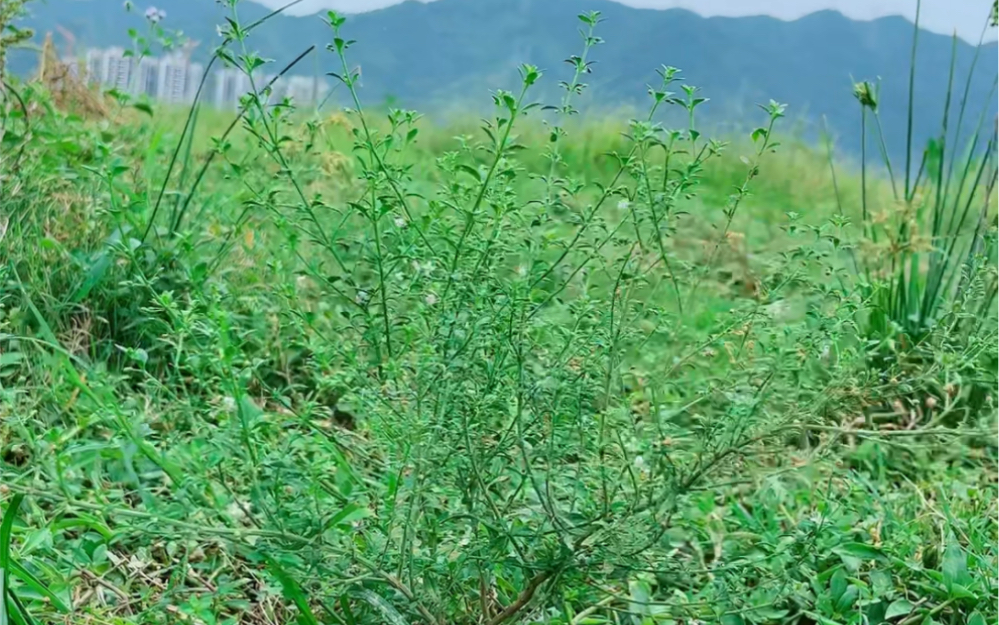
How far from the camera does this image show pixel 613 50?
2451 millimetres

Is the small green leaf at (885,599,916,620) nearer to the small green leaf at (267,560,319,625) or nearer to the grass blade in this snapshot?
the small green leaf at (267,560,319,625)

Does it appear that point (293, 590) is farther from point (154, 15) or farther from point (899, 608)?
point (154, 15)

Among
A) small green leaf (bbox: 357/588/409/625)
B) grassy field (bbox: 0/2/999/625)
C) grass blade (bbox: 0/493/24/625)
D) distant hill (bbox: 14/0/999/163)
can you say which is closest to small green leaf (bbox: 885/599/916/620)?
grassy field (bbox: 0/2/999/625)

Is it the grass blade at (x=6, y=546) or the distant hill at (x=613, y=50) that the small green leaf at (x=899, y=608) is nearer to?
the grass blade at (x=6, y=546)

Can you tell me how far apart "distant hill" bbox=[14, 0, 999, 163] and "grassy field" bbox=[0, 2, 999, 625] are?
0.94 m

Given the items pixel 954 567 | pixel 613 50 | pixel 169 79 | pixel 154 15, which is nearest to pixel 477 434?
pixel 954 567

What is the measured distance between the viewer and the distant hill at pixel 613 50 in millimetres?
2371

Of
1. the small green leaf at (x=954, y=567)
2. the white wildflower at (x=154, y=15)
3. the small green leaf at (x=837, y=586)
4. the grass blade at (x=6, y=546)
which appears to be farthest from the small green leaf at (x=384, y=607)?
the white wildflower at (x=154, y=15)

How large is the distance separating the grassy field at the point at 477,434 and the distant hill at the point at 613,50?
939 mm

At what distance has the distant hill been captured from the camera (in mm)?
2371

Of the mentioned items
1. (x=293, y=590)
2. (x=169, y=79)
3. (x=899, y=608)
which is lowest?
(x=899, y=608)

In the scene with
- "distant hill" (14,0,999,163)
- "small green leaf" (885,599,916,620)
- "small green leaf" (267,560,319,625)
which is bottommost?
"small green leaf" (885,599,916,620)

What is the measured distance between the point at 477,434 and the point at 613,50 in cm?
172

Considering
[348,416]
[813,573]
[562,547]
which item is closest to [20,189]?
[348,416]
